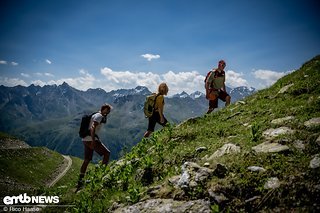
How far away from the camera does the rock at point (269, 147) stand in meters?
7.47

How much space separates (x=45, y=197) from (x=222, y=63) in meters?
12.7

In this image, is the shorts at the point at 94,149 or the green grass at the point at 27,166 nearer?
the shorts at the point at 94,149

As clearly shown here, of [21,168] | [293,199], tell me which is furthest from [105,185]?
[21,168]

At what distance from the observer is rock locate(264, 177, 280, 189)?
6.13m

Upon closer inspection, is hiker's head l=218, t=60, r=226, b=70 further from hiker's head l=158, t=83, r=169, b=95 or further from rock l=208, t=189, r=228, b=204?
rock l=208, t=189, r=228, b=204

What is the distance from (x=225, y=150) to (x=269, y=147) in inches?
55.3

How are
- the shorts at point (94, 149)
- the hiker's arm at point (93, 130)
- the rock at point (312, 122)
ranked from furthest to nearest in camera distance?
the shorts at point (94, 149) < the hiker's arm at point (93, 130) < the rock at point (312, 122)

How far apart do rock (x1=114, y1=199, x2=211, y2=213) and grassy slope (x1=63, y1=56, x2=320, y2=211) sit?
9.0 inches

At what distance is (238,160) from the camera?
7504 millimetres

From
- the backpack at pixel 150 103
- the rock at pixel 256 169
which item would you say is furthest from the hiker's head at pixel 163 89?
the rock at pixel 256 169

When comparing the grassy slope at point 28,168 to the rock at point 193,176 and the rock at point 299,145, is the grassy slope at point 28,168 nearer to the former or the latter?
the rock at point 193,176

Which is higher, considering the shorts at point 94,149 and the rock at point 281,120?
the rock at point 281,120

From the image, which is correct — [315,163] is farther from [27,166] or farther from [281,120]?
[27,166]

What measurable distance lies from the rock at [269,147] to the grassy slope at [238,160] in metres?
0.19
